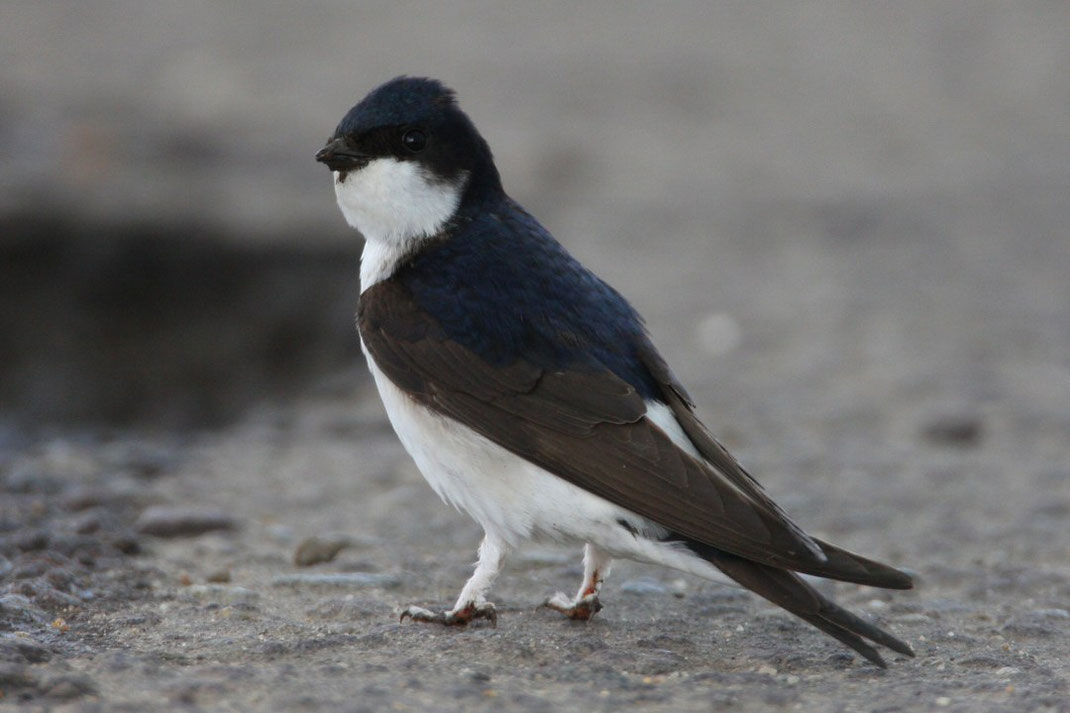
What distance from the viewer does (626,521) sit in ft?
10.7

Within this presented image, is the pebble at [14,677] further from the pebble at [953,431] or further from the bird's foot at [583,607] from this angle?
the pebble at [953,431]

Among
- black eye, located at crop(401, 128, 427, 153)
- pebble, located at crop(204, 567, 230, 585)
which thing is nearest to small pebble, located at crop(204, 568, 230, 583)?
pebble, located at crop(204, 567, 230, 585)

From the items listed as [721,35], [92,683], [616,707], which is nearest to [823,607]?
[616,707]

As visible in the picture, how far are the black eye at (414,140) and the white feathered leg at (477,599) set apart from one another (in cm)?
103

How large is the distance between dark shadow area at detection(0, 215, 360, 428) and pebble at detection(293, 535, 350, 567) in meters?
2.95

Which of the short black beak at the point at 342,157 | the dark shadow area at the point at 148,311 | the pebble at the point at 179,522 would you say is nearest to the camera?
the short black beak at the point at 342,157

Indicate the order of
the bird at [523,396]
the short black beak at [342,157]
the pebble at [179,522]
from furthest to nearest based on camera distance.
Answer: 1. the pebble at [179,522]
2. the short black beak at [342,157]
3. the bird at [523,396]

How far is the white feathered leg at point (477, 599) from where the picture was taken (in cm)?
347

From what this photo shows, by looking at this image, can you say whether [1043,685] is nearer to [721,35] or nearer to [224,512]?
[224,512]

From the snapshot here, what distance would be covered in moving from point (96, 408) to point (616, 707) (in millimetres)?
4928

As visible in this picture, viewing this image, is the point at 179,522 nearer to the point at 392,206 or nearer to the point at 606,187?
the point at 392,206

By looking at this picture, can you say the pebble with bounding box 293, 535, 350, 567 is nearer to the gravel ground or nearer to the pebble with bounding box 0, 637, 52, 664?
the gravel ground

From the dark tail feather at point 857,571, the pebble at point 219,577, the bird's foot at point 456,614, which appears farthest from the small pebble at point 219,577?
the dark tail feather at point 857,571

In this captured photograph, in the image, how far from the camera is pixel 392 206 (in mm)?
3736
